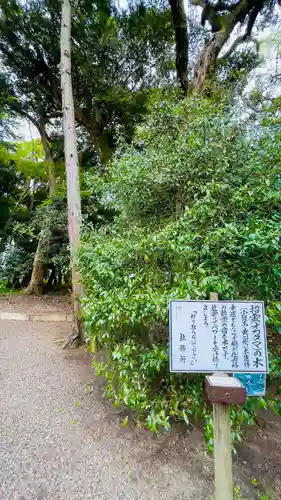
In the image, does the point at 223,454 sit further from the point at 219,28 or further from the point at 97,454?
the point at 219,28

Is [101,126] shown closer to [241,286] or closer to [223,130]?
[223,130]

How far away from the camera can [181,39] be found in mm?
5094

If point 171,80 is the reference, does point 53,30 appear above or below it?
above

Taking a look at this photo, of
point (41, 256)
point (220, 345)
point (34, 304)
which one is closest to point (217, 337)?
point (220, 345)

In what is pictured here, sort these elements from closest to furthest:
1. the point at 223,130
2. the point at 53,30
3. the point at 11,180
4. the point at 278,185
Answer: the point at 278,185 → the point at 223,130 → the point at 53,30 → the point at 11,180

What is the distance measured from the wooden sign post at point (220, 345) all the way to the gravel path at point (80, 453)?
2.42 feet

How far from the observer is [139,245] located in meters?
2.01

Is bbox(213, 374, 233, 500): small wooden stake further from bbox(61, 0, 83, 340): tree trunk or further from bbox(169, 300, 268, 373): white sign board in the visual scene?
bbox(61, 0, 83, 340): tree trunk

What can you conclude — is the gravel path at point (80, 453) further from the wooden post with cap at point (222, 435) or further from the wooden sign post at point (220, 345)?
the wooden sign post at point (220, 345)

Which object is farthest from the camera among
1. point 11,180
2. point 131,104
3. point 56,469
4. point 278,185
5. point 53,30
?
point 11,180

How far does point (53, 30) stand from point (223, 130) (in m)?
6.41

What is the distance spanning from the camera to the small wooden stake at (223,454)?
1.28 metres

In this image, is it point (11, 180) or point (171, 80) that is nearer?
point (171, 80)

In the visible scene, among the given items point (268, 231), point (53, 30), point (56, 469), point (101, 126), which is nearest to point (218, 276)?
point (268, 231)
